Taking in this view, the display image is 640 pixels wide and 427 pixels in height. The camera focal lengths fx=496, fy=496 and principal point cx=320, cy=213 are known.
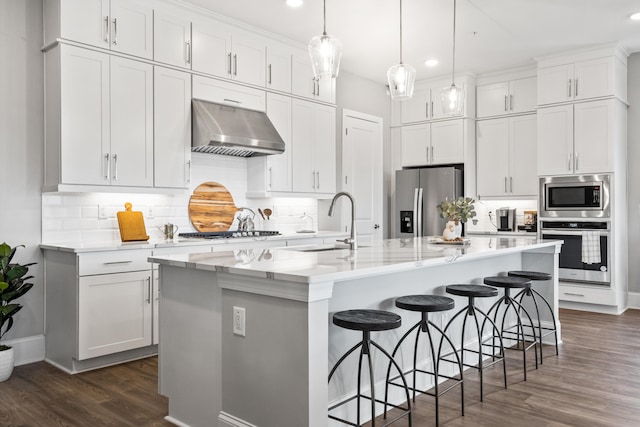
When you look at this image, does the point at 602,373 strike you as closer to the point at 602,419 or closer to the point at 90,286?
the point at 602,419

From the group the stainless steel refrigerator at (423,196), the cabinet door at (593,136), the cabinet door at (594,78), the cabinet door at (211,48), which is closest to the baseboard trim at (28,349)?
the cabinet door at (211,48)

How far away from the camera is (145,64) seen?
4117 millimetres

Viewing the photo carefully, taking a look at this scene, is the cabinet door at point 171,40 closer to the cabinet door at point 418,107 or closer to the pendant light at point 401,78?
the pendant light at point 401,78

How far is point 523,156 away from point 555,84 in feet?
3.09

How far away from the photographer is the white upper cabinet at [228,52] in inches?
177

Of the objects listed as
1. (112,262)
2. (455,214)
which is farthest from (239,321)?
(455,214)

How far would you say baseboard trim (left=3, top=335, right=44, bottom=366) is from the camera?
3715 mm

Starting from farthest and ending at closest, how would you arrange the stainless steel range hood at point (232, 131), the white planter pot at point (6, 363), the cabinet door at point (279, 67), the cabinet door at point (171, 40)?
the cabinet door at point (279, 67), the stainless steel range hood at point (232, 131), the cabinet door at point (171, 40), the white planter pot at point (6, 363)

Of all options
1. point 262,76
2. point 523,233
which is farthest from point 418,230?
point 262,76

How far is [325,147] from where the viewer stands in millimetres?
5809

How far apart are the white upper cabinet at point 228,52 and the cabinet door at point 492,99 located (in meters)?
3.17

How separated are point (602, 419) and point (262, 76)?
4048mm

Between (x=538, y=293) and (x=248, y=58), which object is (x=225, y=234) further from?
(x=538, y=293)

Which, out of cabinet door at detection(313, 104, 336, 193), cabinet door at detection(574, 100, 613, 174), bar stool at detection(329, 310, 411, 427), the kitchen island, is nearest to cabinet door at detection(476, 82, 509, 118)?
cabinet door at detection(574, 100, 613, 174)
